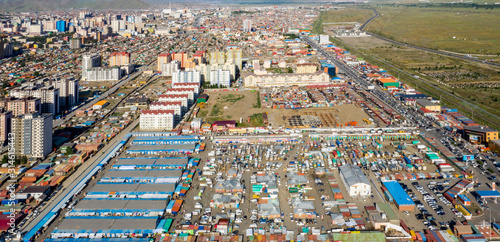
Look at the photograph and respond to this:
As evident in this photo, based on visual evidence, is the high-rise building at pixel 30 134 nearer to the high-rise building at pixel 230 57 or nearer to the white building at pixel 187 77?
the white building at pixel 187 77

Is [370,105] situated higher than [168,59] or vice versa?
[168,59]

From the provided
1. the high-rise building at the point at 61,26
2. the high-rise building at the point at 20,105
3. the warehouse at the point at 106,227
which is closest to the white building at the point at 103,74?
the high-rise building at the point at 20,105

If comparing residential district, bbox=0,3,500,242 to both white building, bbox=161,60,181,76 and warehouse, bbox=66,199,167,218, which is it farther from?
white building, bbox=161,60,181,76

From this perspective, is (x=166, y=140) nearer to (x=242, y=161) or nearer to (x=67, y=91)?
(x=242, y=161)

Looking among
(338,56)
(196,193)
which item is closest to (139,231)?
(196,193)

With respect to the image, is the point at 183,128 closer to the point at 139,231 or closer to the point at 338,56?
the point at 139,231

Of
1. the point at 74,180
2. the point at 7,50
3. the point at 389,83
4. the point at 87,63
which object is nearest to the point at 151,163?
the point at 74,180
